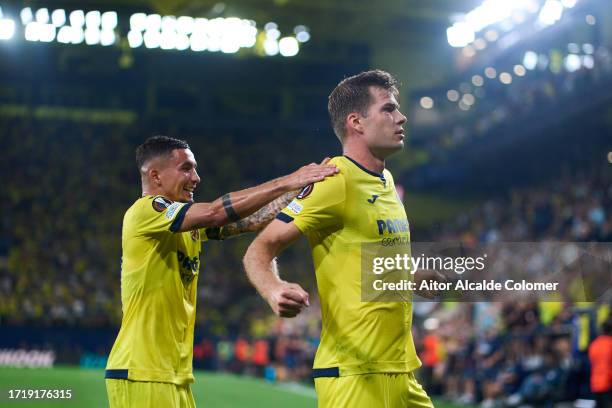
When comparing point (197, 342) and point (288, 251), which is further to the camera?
point (288, 251)

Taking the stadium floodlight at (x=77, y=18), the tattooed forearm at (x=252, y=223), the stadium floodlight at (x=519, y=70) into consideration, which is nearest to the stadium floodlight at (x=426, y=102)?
the stadium floodlight at (x=519, y=70)

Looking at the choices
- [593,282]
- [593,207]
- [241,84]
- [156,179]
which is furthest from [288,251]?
[156,179]

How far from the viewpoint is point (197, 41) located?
118 feet

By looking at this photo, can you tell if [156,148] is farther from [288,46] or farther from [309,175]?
[288,46]

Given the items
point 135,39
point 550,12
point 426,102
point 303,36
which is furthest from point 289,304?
point 303,36

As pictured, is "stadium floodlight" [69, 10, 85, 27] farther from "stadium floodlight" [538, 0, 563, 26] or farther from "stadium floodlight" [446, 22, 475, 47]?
"stadium floodlight" [538, 0, 563, 26]

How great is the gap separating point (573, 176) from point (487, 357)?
12986 mm

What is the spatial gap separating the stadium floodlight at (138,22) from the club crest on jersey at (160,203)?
28.9m

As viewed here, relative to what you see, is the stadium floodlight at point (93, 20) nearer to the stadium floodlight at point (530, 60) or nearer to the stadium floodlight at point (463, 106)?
the stadium floodlight at point (463, 106)

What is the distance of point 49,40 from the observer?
110 ft

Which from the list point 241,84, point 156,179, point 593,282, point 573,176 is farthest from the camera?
point 241,84

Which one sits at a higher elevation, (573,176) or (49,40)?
(49,40)

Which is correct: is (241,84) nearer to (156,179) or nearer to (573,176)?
(573,176)

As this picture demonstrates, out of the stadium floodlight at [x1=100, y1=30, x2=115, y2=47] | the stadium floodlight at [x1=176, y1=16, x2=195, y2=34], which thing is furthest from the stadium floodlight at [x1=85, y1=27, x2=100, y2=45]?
the stadium floodlight at [x1=176, y1=16, x2=195, y2=34]
